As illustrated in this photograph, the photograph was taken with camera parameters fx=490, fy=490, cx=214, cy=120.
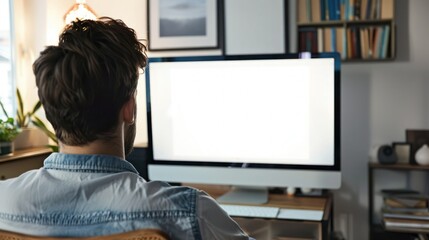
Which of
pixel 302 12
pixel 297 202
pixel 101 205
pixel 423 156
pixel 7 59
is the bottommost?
pixel 297 202

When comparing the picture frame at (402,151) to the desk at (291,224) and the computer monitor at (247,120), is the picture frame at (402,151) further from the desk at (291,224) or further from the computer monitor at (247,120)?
the computer monitor at (247,120)

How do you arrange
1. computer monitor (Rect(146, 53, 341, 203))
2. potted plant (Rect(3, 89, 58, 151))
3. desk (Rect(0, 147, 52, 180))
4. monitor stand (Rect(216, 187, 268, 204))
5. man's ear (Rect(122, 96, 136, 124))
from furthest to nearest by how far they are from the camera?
1. potted plant (Rect(3, 89, 58, 151))
2. desk (Rect(0, 147, 52, 180))
3. monitor stand (Rect(216, 187, 268, 204))
4. computer monitor (Rect(146, 53, 341, 203))
5. man's ear (Rect(122, 96, 136, 124))

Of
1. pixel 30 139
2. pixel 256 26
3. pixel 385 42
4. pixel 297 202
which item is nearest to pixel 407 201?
pixel 297 202

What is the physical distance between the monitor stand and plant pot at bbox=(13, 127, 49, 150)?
1.25 metres

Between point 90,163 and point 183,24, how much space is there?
2.07 m

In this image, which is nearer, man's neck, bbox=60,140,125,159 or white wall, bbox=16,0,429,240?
man's neck, bbox=60,140,125,159

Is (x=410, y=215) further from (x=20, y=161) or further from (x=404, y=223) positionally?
(x=20, y=161)

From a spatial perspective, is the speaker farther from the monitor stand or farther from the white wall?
the monitor stand

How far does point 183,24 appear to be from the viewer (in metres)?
2.86

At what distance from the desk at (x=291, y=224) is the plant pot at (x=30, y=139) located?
3.87ft

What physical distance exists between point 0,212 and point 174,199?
0.32 metres

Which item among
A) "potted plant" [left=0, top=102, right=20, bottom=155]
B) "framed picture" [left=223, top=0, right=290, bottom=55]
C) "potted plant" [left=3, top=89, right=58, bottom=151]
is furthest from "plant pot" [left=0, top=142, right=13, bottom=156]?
"framed picture" [left=223, top=0, right=290, bottom=55]

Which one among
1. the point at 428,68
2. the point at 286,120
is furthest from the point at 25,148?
the point at 428,68

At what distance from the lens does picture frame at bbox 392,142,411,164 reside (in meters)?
2.51
